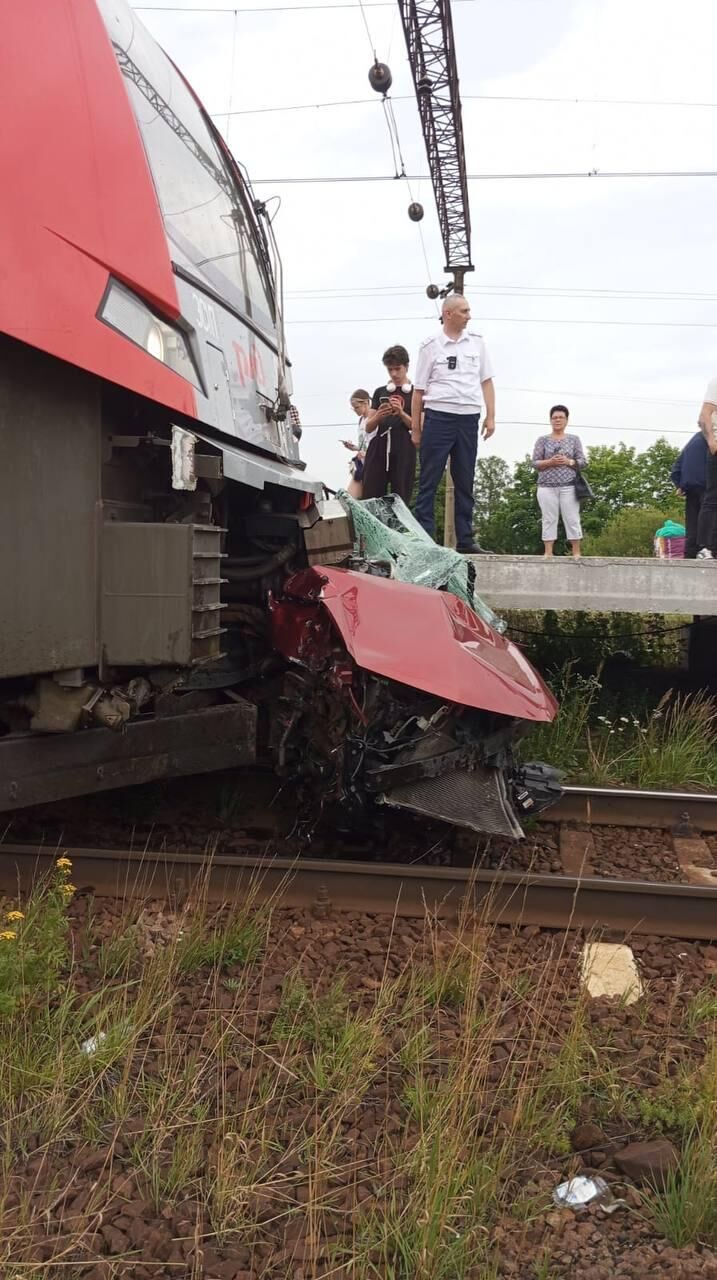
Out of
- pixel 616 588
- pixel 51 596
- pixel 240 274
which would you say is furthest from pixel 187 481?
pixel 616 588

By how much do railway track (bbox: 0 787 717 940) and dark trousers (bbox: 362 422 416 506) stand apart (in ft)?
13.8

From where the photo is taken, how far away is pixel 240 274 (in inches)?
171

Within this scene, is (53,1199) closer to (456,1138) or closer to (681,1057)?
(456,1138)

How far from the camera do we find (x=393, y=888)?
394 cm

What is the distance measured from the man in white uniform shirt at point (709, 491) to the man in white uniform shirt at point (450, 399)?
5.44ft

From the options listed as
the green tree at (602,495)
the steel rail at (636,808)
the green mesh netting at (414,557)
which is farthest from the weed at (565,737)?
the green tree at (602,495)

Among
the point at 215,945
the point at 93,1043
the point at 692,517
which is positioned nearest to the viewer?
the point at 93,1043

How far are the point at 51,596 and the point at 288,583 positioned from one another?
1.37 metres

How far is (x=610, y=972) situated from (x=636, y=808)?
2.10 m

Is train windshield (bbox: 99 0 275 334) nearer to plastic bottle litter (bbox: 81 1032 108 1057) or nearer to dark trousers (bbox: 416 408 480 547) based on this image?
dark trousers (bbox: 416 408 480 547)

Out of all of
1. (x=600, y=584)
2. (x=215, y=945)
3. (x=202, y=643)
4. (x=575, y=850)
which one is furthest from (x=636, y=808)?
(x=202, y=643)

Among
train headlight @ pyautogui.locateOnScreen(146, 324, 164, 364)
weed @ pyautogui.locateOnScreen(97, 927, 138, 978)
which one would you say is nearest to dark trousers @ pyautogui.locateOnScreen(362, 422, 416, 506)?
train headlight @ pyautogui.locateOnScreen(146, 324, 164, 364)

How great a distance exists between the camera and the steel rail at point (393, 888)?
3777mm

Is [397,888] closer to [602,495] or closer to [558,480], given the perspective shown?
[558,480]
